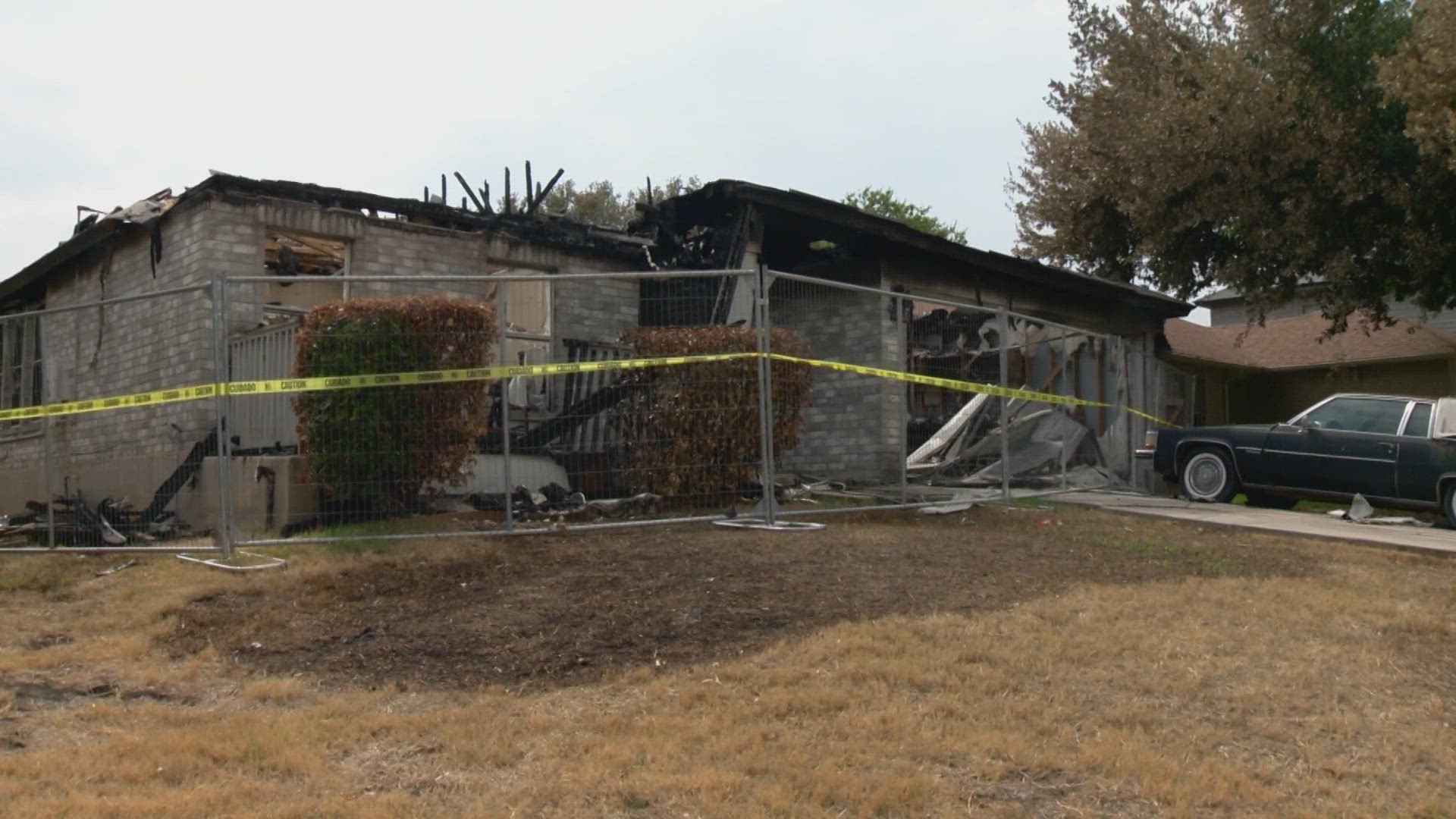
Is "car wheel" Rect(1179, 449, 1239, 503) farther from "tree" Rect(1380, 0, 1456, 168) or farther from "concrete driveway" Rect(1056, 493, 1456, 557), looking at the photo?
"tree" Rect(1380, 0, 1456, 168)

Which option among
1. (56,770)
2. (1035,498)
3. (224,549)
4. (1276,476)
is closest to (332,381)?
(224,549)

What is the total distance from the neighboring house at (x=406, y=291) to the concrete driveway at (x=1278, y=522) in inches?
67.6

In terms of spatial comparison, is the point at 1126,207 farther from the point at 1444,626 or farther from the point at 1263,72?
the point at 1444,626

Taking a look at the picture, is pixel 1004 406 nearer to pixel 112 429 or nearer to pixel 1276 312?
pixel 112 429

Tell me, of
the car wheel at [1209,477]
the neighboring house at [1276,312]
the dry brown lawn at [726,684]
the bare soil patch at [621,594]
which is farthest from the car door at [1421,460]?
the neighboring house at [1276,312]


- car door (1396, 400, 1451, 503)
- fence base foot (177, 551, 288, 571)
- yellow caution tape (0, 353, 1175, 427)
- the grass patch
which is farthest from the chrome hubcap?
the grass patch

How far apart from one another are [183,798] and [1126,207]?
15.5 m

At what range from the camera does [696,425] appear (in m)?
10.1

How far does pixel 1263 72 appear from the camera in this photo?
1589 cm

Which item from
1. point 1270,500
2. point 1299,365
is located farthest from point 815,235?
point 1299,365

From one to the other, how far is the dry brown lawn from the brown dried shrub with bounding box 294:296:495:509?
0.97 metres

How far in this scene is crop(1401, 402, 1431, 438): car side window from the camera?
13.2 meters

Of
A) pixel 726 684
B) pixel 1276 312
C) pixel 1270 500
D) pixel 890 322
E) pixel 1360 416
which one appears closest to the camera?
pixel 726 684

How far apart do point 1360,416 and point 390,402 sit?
1042 cm
